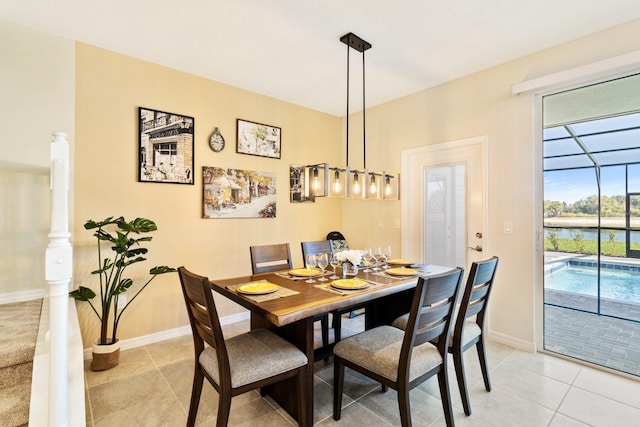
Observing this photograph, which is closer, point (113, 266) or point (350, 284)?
point (350, 284)

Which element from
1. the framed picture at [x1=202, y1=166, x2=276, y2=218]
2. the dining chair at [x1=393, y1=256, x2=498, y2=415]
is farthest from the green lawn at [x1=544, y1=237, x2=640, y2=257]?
the framed picture at [x1=202, y1=166, x2=276, y2=218]

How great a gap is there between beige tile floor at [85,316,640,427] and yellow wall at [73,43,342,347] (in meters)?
0.74

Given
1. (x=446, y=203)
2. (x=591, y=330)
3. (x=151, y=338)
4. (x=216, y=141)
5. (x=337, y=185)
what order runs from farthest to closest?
1. (x=446, y=203)
2. (x=216, y=141)
3. (x=151, y=338)
4. (x=591, y=330)
5. (x=337, y=185)

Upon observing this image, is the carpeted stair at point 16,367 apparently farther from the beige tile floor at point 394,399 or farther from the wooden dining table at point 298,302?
the wooden dining table at point 298,302

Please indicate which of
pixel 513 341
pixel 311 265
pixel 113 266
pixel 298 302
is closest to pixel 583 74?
pixel 513 341

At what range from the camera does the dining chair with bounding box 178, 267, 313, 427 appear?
5.02ft

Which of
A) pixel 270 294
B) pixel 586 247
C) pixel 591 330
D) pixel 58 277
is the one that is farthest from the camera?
pixel 591 330

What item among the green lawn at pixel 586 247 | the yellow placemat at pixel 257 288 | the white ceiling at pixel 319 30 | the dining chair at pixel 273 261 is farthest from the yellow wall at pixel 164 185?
the green lawn at pixel 586 247

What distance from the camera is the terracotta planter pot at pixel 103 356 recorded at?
97.8 inches

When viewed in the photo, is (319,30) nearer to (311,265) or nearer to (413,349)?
(311,265)

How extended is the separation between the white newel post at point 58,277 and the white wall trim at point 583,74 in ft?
11.3

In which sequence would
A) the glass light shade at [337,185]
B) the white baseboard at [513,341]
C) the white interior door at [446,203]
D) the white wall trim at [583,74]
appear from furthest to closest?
the white interior door at [446,203], the white baseboard at [513,341], the glass light shade at [337,185], the white wall trim at [583,74]

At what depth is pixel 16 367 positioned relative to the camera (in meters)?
1.85

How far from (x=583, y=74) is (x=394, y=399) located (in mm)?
2941
